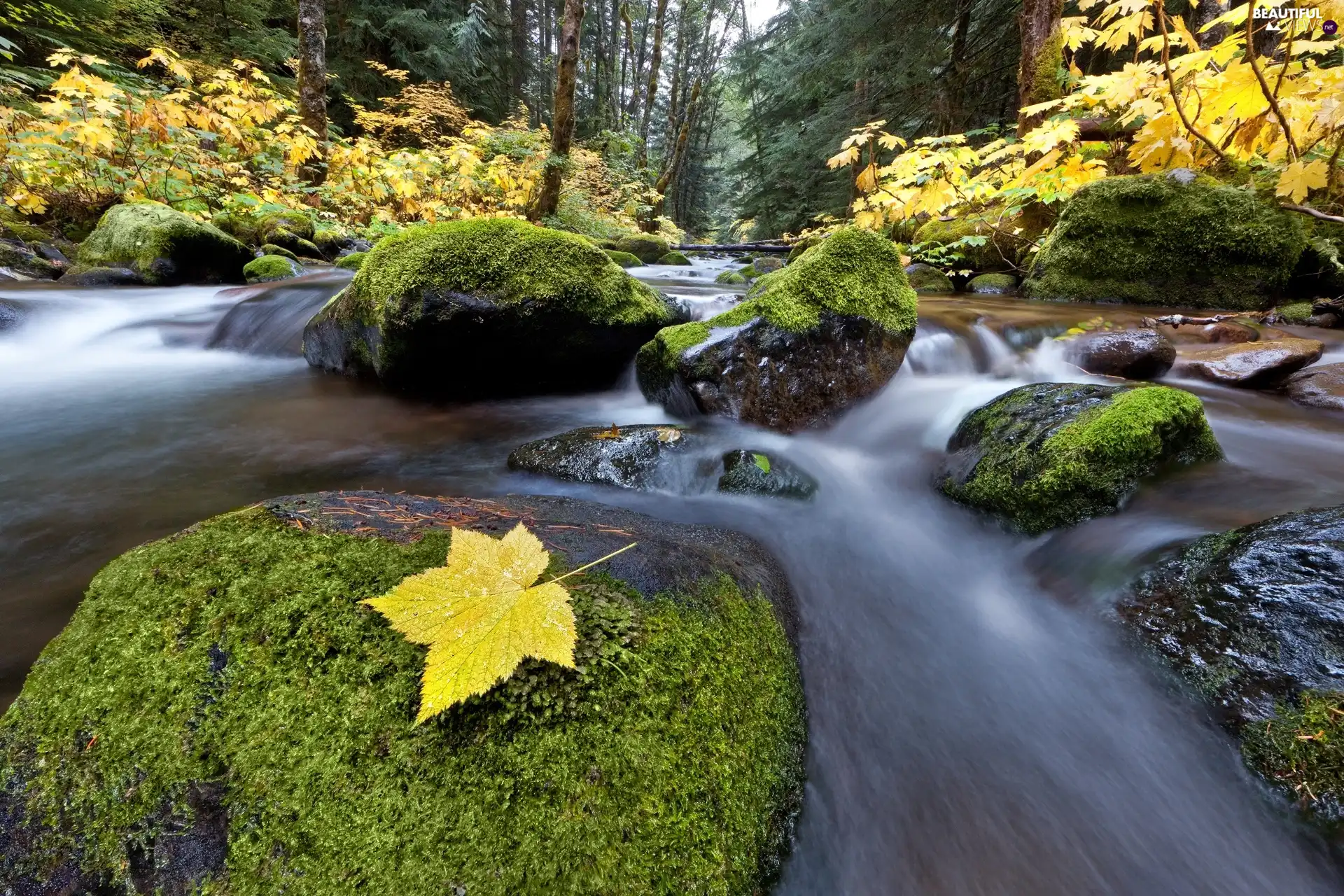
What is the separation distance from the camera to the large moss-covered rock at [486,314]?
398cm

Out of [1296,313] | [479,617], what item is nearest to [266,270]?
[479,617]

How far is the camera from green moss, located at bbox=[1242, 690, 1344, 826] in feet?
4.70

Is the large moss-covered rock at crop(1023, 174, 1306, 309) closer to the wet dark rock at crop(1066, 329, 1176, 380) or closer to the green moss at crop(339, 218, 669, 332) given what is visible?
the wet dark rock at crop(1066, 329, 1176, 380)

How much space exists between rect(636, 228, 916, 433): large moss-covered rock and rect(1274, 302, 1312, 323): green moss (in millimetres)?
4538

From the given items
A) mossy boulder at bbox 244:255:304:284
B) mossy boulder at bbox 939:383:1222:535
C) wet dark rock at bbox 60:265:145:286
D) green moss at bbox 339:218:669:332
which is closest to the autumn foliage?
mossy boulder at bbox 939:383:1222:535

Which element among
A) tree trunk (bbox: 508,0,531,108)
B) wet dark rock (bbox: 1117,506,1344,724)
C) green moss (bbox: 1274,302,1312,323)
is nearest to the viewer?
wet dark rock (bbox: 1117,506,1344,724)

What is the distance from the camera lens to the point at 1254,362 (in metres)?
4.29

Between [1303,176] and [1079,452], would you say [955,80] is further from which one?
[1079,452]

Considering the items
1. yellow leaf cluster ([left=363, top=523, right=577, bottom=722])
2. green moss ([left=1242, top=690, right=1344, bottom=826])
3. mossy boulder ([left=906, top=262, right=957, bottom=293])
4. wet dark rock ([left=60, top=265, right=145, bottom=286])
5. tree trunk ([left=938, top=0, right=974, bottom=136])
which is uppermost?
tree trunk ([left=938, top=0, right=974, bottom=136])

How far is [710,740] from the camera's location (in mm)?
1240

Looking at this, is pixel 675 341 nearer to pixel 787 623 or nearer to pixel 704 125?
pixel 787 623

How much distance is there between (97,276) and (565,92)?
6.98 metres

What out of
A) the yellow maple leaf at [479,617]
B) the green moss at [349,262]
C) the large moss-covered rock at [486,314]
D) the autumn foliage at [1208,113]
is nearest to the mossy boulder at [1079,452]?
the autumn foliage at [1208,113]

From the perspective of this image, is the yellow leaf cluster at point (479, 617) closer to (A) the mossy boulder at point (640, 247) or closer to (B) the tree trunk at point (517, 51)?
(A) the mossy boulder at point (640, 247)
